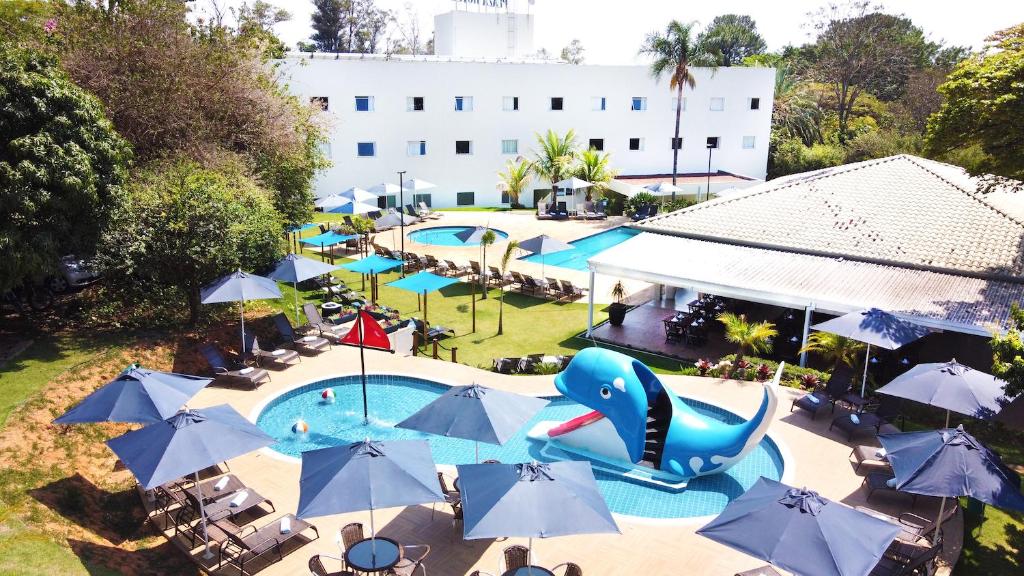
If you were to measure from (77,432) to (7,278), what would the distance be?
4.21 m

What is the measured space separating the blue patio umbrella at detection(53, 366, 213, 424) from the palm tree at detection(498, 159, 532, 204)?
33.3 metres

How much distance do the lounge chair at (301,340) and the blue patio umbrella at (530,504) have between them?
10515 mm

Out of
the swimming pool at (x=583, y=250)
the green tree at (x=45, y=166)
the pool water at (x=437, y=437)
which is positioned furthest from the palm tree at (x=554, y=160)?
the green tree at (x=45, y=166)

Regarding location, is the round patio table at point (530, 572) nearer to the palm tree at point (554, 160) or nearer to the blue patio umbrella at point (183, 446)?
the blue patio umbrella at point (183, 446)

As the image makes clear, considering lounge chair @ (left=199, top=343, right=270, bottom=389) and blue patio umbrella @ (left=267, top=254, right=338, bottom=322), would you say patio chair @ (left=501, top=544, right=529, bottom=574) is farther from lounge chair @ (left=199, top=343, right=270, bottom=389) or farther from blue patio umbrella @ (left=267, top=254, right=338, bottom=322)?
blue patio umbrella @ (left=267, top=254, right=338, bottom=322)

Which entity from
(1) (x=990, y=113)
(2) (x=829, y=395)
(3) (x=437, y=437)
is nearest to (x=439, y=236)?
(3) (x=437, y=437)

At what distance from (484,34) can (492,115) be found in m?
9.53

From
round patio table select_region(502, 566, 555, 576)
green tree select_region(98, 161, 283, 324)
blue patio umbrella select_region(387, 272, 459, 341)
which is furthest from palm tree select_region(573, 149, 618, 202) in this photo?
round patio table select_region(502, 566, 555, 576)

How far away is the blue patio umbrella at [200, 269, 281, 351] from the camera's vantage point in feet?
52.0

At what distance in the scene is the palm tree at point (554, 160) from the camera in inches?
1657

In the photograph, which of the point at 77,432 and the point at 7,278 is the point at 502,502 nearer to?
the point at 77,432

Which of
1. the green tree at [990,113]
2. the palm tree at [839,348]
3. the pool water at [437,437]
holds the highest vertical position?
the green tree at [990,113]

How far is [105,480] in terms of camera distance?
37.7 ft

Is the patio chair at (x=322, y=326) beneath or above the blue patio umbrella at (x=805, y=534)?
beneath
